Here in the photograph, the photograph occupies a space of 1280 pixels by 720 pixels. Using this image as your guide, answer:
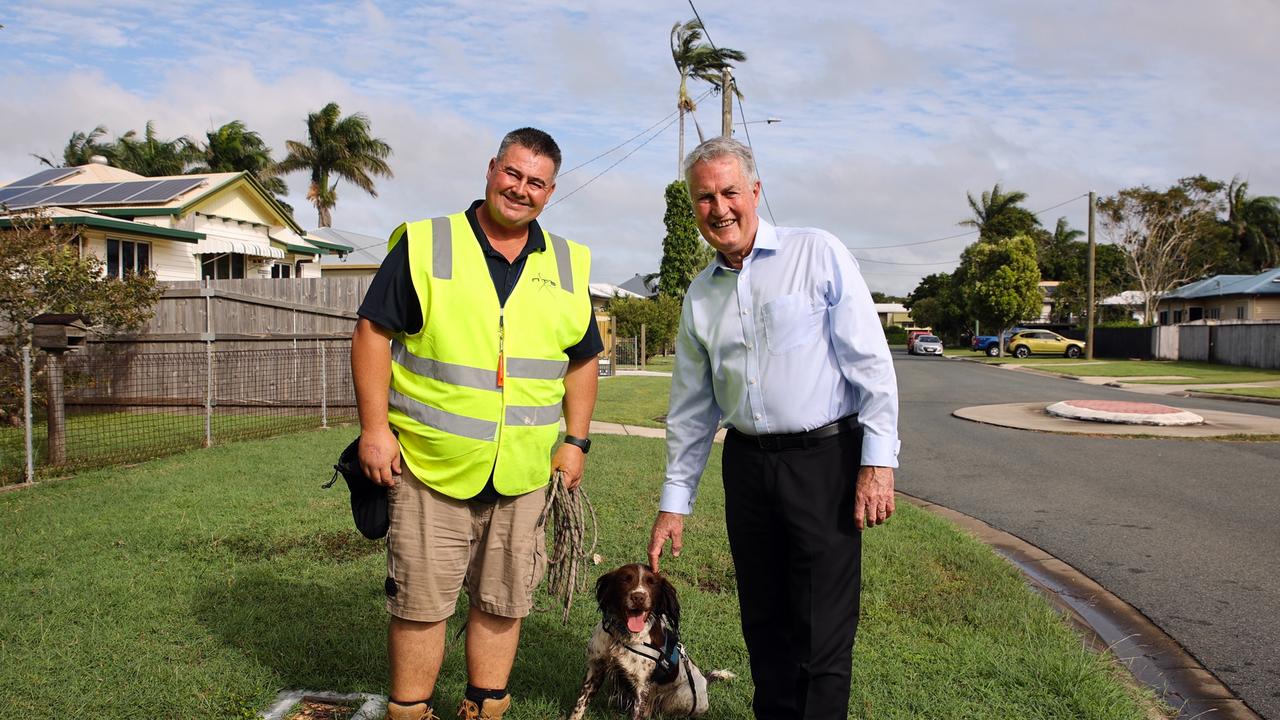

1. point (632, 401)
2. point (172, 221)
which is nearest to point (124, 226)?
point (172, 221)

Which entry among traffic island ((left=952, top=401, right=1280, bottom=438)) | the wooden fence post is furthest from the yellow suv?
the wooden fence post

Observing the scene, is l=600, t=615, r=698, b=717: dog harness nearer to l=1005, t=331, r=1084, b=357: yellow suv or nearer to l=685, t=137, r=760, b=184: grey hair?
l=685, t=137, r=760, b=184: grey hair

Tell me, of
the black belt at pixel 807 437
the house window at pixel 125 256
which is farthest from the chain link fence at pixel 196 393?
the black belt at pixel 807 437

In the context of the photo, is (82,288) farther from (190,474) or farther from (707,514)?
(707,514)

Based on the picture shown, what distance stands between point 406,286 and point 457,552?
2.94ft

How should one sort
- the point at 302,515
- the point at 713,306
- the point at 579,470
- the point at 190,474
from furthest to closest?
the point at 190,474 < the point at 302,515 < the point at 579,470 < the point at 713,306

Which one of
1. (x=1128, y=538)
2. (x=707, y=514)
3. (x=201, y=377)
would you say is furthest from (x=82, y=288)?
(x=1128, y=538)

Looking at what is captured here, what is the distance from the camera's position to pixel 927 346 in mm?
51656

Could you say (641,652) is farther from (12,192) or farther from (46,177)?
(46,177)

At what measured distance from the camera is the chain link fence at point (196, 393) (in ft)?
41.4

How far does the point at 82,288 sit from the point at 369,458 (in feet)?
39.2

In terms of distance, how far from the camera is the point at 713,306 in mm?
3209

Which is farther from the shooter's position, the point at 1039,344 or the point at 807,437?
the point at 1039,344

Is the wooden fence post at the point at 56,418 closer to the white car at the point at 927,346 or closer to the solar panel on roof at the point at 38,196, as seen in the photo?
the solar panel on roof at the point at 38,196
